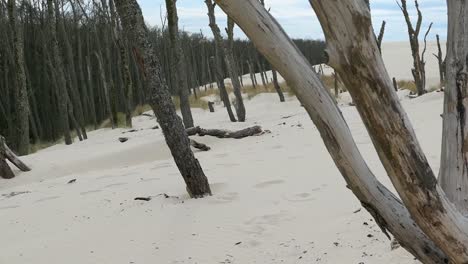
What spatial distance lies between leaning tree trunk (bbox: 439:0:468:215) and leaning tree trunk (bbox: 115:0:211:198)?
11.8 feet

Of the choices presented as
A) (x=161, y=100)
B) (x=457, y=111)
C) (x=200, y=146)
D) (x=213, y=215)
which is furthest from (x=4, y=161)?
(x=457, y=111)

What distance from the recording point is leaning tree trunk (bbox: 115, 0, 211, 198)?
17.7 ft

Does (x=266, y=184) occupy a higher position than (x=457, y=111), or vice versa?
(x=457, y=111)

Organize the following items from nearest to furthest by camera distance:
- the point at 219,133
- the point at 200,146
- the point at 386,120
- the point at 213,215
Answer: the point at 386,120
the point at 213,215
the point at 200,146
the point at 219,133

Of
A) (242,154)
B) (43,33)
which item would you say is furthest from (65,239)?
(43,33)

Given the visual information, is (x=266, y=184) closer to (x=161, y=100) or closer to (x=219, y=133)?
(x=161, y=100)

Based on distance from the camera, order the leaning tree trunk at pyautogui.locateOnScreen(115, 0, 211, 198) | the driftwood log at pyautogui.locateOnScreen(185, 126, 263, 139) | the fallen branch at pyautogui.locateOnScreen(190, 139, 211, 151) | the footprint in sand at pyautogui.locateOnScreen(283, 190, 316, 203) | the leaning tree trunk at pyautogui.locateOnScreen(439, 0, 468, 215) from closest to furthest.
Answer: the leaning tree trunk at pyautogui.locateOnScreen(439, 0, 468, 215), the footprint in sand at pyautogui.locateOnScreen(283, 190, 316, 203), the leaning tree trunk at pyautogui.locateOnScreen(115, 0, 211, 198), the fallen branch at pyautogui.locateOnScreen(190, 139, 211, 151), the driftwood log at pyautogui.locateOnScreen(185, 126, 263, 139)

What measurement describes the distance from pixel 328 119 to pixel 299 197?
10.8 feet

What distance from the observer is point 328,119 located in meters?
2.09

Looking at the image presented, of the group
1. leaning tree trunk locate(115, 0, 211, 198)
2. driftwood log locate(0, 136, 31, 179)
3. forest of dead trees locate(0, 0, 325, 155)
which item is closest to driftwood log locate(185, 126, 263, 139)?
driftwood log locate(0, 136, 31, 179)

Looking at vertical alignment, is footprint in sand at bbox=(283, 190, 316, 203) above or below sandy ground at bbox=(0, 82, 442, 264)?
below

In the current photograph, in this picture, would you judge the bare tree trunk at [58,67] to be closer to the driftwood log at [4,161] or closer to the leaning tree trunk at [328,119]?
the driftwood log at [4,161]

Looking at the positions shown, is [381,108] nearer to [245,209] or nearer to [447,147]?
[447,147]

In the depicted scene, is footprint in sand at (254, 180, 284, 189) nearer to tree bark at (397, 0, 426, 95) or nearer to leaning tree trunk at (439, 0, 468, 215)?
leaning tree trunk at (439, 0, 468, 215)
